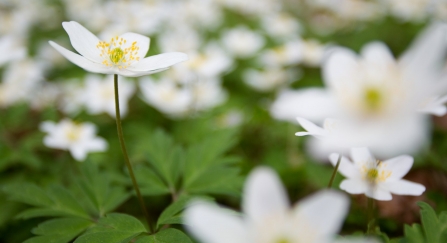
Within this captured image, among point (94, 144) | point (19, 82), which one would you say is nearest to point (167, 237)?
point (94, 144)

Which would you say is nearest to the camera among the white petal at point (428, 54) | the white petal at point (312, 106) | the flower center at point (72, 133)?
the white petal at point (428, 54)

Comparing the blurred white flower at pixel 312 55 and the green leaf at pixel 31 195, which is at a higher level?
the blurred white flower at pixel 312 55

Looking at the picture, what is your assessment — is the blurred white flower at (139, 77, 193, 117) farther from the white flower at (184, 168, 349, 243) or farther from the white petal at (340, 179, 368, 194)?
the white flower at (184, 168, 349, 243)

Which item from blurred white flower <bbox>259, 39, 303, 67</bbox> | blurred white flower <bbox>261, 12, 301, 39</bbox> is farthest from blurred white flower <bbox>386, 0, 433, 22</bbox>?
blurred white flower <bbox>259, 39, 303, 67</bbox>

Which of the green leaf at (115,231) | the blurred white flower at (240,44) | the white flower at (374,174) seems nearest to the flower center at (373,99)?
the white flower at (374,174)

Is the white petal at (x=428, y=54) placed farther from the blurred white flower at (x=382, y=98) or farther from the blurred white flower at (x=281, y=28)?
the blurred white flower at (x=281, y=28)
